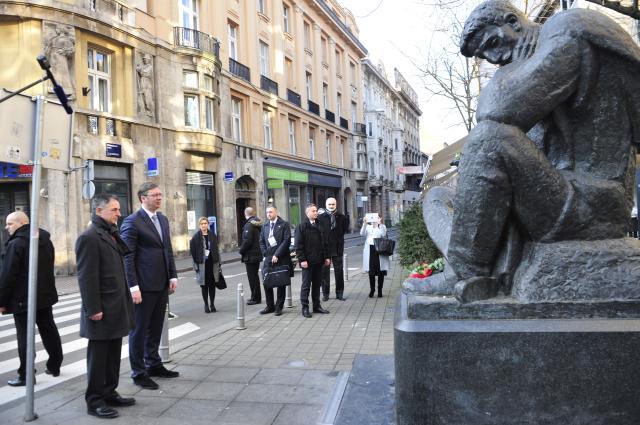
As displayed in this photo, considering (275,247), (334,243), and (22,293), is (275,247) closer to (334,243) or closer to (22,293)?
(334,243)

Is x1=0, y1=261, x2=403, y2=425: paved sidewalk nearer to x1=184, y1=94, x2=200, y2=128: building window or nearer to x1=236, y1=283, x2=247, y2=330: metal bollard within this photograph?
x1=236, y1=283, x2=247, y2=330: metal bollard

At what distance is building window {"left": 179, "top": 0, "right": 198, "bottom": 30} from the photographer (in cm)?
2376

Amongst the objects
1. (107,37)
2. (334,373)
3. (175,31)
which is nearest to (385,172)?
(175,31)

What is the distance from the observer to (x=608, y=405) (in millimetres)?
2170

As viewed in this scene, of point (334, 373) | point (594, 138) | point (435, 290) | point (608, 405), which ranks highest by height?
point (594, 138)

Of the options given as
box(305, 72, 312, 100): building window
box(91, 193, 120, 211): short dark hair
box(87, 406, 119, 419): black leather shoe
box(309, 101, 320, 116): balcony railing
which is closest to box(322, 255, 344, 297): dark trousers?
box(91, 193, 120, 211): short dark hair

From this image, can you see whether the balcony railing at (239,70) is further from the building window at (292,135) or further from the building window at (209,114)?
the building window at (292,135)

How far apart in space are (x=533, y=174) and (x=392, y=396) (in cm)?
149

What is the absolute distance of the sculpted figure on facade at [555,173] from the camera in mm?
2336

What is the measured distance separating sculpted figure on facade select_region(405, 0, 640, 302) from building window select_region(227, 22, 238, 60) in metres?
27.4

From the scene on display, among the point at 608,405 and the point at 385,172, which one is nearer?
the point at 608,405

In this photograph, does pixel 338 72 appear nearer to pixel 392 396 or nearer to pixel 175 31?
pixel 175 31

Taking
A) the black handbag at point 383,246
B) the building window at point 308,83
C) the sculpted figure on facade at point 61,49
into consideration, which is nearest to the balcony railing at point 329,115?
the building window at point 308,83

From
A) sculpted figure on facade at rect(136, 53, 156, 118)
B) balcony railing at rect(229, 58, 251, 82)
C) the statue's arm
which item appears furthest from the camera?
balcony railing at rect(229, 58, 251, 82)
